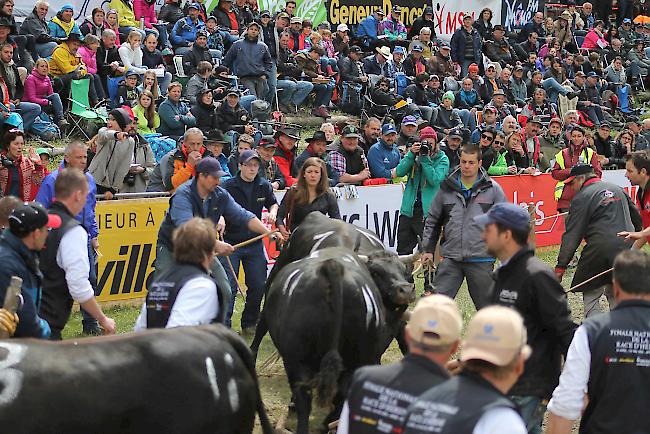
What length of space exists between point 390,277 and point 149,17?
41.2ft

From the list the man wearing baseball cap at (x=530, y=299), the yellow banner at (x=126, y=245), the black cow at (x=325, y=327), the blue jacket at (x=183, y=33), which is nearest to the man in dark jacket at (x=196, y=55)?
the blue jacket at (x=183, y=33)

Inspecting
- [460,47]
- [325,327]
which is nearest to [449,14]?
[460,47]

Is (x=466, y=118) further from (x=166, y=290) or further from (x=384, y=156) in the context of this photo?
(x=166, y=290)

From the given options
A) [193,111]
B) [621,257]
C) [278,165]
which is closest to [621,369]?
[621,257]

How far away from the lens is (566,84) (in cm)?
2544

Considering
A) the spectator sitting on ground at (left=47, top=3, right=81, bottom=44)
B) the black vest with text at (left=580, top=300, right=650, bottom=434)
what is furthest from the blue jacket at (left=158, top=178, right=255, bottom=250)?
the spectator sitting on ground at (left=47, top=3, right=81, bottom=44)

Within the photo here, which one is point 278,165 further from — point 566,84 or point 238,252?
point 566,84

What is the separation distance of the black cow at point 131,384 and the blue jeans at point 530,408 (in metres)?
1.53

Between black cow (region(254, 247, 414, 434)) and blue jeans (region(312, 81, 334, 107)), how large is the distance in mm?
13230

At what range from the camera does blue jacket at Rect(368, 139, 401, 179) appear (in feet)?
45.3

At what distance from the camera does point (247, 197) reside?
9.98 metres

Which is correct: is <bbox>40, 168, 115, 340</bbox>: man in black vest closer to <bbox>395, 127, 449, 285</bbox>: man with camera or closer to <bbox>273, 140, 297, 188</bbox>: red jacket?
<bbox>273, 140, 297, 188</bbox>: red jacket

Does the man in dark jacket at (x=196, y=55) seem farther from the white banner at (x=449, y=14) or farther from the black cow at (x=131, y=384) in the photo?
the black cow at (x=131, y=384)

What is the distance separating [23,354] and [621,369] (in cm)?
289
